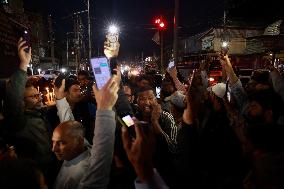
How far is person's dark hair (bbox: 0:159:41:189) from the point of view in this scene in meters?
1.81

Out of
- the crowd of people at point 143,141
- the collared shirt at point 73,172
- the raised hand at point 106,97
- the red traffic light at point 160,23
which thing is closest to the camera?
the crowd of people at point 143,141

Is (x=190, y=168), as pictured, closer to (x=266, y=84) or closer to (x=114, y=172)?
(x=114, y=172)

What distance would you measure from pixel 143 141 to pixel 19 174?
80 cm

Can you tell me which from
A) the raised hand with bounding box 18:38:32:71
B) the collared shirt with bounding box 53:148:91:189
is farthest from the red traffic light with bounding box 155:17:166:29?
the collared shirt with bounding box 53:148:91:189

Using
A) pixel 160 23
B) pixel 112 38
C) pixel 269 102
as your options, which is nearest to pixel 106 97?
pixel 112 38

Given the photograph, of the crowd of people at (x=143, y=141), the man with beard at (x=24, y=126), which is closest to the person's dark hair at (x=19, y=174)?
the crowd of people at (x=143, y=141)

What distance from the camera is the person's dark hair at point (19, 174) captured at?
1.81m

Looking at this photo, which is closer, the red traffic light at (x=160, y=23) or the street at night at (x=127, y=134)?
the street at night at (x=127, y=134)

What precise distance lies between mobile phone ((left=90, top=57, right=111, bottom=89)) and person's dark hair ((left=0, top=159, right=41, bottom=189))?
1.54 m

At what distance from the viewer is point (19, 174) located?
1867 millimetres

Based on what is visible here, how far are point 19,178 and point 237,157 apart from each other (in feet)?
8.97

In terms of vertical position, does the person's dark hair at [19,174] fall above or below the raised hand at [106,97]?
below

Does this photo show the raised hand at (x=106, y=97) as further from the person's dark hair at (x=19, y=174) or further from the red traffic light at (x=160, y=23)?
the red traffic light at (x=160, y=23)

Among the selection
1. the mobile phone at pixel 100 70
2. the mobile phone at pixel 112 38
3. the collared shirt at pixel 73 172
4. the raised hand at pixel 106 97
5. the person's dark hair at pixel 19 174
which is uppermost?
the mobile phone at pixel 112 38
